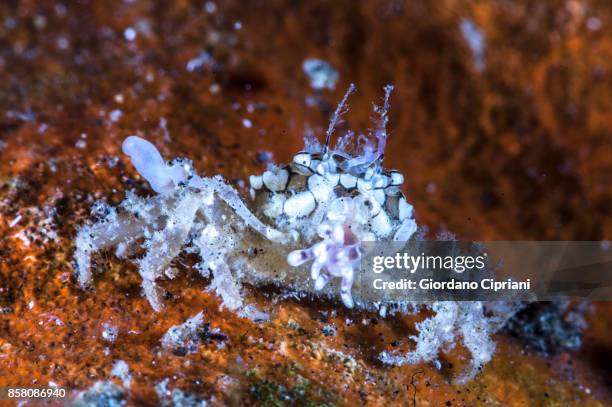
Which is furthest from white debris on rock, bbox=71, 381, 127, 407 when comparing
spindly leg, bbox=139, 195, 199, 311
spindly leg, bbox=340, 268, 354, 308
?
spindly leg, bbox=340, 268, 354, 308

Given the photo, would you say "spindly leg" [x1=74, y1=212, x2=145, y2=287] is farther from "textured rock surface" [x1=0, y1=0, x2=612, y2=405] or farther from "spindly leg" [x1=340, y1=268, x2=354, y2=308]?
"spindly leg" [x1=340, y1=268, x2=354, y2=308]

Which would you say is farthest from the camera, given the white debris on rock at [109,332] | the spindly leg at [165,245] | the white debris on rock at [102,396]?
the spindly leg at [165,245]

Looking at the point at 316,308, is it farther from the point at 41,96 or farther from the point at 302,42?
the point at 41,96

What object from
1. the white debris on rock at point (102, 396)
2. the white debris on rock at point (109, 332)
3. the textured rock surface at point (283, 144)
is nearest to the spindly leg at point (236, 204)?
the textured rock surface at point (283, 144)

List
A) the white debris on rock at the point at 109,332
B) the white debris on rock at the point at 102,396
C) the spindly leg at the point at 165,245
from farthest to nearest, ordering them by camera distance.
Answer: the spindly leg at the point at 165,245 < the white debris on rock at the point at 109,332 < the white debris on rock at the point at 102,396

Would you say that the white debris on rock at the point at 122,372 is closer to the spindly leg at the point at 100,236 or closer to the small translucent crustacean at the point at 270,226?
the small translucent crustacean at the point at 270,226

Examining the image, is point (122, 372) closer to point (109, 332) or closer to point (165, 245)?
point (109, 332)

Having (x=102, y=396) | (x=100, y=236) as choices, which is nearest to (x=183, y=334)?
(x=102, y=396)

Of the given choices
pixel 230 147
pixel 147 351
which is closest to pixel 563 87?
pixel 230 147

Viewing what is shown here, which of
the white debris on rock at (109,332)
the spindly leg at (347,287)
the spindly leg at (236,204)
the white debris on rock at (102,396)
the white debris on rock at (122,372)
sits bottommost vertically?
the white debris on rock at (102,396)
